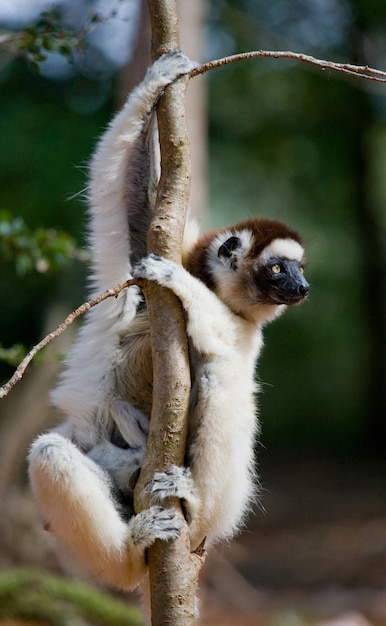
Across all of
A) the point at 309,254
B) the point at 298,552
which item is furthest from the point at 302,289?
the point at 298,552

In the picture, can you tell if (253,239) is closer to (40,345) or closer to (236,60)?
(236,60)

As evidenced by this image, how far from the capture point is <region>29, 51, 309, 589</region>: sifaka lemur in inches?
151

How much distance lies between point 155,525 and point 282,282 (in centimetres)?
160

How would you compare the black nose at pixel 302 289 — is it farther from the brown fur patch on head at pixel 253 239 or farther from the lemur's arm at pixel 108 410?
the lemur's arm at pixel 108 410

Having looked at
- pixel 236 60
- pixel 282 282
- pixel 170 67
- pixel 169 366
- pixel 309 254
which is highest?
pixel 309 254

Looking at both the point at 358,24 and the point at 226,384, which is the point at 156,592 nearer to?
the point at 226,384

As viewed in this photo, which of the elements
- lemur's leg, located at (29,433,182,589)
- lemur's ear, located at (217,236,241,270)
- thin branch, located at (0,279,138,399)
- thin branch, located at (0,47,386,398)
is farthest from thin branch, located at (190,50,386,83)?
lemur's leg, located at (29,433,182,589)

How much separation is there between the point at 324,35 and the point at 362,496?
888 cm

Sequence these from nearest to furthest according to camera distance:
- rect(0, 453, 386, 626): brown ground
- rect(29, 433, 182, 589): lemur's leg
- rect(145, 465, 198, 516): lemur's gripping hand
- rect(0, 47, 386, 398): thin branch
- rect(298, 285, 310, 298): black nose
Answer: rect(0, 47, 386, 398): thin branch → rect(145, 465, 198, 516): lemur's gripping hand → rect(29, 433, 182, 589): lemur's leg → rect(298, 285, 310, 298): black nose → rect(0, 453, 386, 626): brown ground

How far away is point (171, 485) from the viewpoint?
11.9 ft

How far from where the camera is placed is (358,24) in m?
15.1

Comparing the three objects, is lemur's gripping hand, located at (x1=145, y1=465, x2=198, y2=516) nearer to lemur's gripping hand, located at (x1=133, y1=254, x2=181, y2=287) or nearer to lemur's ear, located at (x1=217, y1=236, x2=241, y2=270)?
lemur's gripping hand, located at (x1=133, y1=254, x2=181, y2=287)

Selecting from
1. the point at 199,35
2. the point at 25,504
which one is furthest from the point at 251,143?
the point at 25,504

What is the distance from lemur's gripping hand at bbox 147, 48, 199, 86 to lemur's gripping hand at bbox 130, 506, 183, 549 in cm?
204
